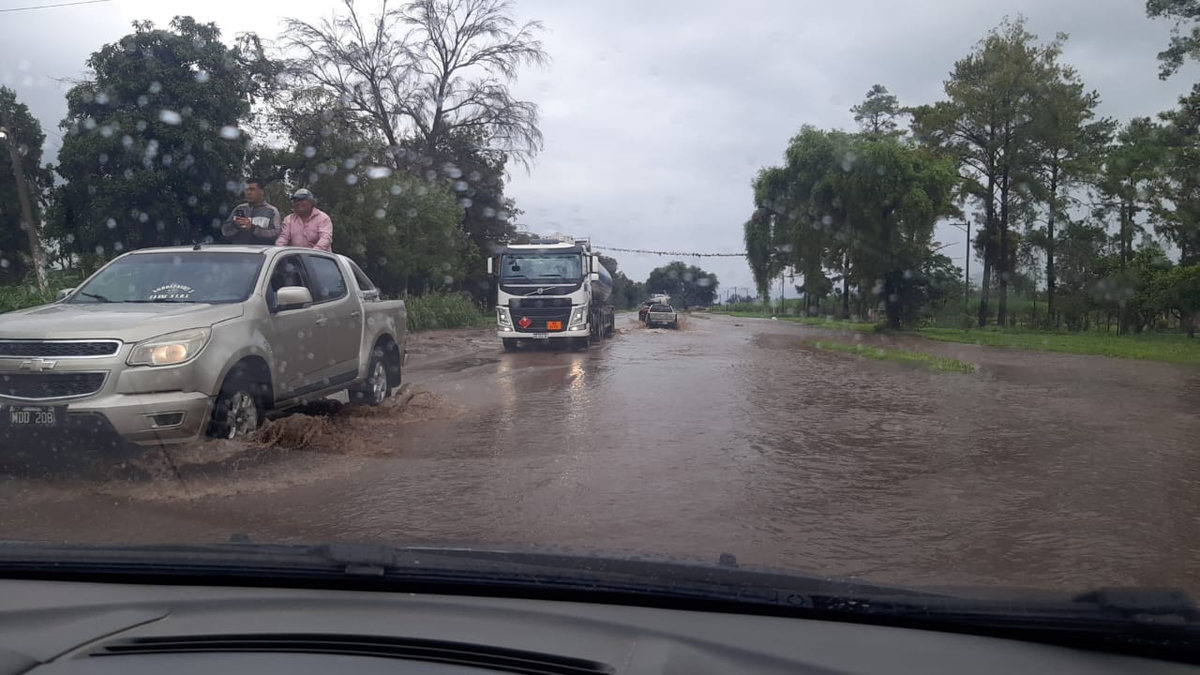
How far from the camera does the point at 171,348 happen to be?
20.7 feet

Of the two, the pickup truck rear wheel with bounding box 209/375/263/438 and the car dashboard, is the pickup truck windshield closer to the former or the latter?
the pickup truck rear wheel with bounding box 209/375/263/438

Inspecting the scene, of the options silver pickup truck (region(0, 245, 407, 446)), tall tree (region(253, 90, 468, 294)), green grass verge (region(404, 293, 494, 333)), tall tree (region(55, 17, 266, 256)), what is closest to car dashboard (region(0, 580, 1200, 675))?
silver pickup truck (region(0, 245, 407, 446))

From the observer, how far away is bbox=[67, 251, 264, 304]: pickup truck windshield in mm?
7387

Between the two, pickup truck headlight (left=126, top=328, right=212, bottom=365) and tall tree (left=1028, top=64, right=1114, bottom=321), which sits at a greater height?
tall tree (left=1028, top=64, right=1114, bottom=321)

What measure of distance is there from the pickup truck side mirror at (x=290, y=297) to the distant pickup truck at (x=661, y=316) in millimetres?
35573

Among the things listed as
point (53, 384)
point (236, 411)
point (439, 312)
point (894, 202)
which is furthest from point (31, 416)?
point (894, 202)

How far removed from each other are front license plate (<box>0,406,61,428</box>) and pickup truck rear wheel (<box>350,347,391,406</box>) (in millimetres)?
3528

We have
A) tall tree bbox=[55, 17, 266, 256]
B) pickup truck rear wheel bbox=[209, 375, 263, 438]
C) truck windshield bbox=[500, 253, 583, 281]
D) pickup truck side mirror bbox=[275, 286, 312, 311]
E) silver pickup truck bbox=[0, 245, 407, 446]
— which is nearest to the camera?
silver pickup truck bbox=[0, 245, 407, 446]

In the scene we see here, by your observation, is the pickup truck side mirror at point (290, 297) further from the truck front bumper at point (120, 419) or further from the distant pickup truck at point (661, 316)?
the distant pickup truck at point (661, 316)

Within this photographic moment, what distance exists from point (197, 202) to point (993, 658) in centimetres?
2296

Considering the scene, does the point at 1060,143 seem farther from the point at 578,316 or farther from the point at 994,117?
the point at 578,316

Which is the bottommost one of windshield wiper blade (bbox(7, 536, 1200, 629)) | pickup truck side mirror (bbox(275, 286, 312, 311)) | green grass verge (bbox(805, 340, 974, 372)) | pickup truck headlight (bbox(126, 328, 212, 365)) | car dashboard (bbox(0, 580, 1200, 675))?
green grass verge (bbox(805, 340, 974, 372))

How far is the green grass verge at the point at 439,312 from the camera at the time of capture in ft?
96.0

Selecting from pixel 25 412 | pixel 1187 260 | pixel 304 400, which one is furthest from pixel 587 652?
pixel 1187 260
